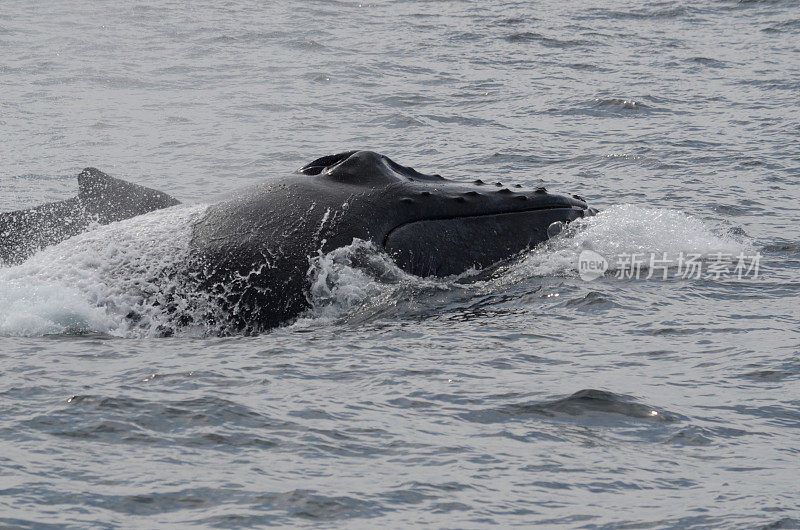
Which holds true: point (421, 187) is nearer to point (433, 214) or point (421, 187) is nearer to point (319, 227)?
point (433, 214)

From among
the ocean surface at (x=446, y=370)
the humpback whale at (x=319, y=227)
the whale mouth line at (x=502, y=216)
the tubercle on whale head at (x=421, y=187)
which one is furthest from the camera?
the tubercle on whale head at (x=421, y=187)

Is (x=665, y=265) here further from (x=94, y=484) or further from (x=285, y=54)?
(x=285, y=54)

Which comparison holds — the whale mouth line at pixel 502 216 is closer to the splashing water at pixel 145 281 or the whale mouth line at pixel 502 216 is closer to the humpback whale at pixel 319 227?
the humpback whale at pixel 319 227

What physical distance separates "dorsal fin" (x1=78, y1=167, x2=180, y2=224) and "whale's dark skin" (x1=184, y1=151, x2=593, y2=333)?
3.96 feet

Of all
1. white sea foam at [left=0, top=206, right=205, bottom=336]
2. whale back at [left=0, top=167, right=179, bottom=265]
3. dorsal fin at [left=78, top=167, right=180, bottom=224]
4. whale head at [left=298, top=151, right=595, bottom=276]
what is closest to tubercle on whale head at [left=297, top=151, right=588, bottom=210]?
whale head at [left=298, top=151, right=595, bottom=276]

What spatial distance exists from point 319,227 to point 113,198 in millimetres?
2413

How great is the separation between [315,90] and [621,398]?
17.7 meters

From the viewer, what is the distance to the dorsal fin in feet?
37.6

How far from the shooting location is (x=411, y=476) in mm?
7520

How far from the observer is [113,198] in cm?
1165

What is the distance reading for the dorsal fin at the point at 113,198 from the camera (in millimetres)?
11461

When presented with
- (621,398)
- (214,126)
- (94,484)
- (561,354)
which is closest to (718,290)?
(561,354)

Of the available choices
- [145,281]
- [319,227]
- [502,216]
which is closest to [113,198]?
[145,281]

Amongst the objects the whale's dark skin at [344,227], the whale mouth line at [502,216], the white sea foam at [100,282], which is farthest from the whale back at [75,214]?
the whale mouth line at [502,216]
